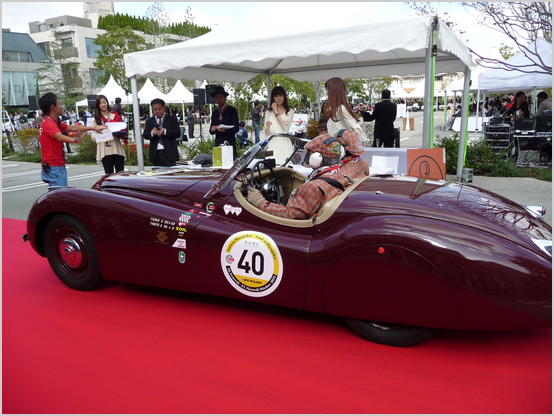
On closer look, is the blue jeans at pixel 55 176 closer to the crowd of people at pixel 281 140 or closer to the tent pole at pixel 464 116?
the crowd of people at pixel 281 140

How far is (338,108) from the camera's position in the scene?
208 inches

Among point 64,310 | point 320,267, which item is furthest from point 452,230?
point 64,310

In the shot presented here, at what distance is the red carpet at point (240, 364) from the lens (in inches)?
85.3

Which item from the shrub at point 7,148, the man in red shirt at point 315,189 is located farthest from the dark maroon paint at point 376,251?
the shrub at point 7,148

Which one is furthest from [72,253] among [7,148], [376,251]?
[7,148]

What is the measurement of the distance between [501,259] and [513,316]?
31cm

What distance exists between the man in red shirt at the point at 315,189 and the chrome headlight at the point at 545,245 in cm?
120

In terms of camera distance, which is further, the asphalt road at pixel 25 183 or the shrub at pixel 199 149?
the shrub at pixel 199 149

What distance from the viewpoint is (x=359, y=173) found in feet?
10.6

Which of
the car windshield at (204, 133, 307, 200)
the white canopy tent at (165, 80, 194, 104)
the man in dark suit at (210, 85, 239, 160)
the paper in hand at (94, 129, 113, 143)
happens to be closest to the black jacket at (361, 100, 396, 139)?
the man in dark suit at (210, 85, 239, 160)

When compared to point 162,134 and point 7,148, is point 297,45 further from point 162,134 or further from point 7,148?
point 7,148

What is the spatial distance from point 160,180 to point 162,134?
2.93m

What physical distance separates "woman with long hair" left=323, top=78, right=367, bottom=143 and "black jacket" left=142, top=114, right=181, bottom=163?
2.26 meters

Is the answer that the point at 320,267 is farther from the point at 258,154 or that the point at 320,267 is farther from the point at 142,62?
the point at 142,62
